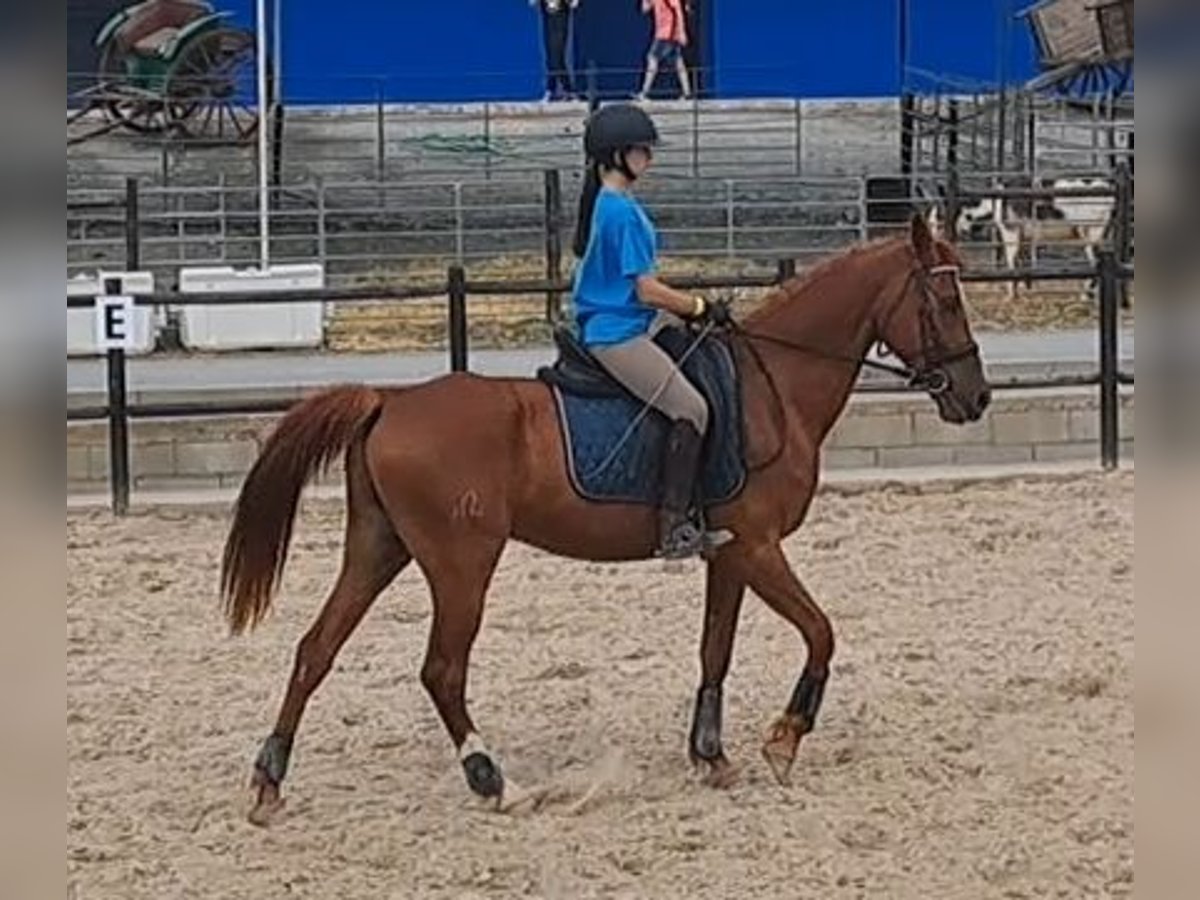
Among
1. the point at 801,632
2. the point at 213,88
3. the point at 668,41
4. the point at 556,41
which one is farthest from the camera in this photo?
the point at 556,41

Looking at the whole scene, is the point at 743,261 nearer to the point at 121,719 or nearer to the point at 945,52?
the point at 945,52

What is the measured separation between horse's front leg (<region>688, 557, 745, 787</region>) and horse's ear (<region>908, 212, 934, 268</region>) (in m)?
0.97

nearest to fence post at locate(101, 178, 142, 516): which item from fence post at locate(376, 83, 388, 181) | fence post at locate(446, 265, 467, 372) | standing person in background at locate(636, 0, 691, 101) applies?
fence post at locate(446, 265, 467, 372)

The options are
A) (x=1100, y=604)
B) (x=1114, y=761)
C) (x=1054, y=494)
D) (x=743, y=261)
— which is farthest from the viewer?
(x=743, y=261)

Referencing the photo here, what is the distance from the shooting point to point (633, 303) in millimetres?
5480

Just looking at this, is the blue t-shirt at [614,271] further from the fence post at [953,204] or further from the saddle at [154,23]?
the saddle at [154,23]

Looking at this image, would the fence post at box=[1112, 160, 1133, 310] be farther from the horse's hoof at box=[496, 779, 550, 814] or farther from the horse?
the horse's hoof at box=[496, 779, 550, 814]

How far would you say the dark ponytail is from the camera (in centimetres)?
547

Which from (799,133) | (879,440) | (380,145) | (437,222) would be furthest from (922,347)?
(799,133)

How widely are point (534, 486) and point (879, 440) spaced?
18.9ft

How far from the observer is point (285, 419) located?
5418 mm

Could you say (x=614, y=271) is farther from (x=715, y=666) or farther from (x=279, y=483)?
(x=715, y=666)

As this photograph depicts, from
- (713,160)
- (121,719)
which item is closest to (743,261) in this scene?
(713,160)
